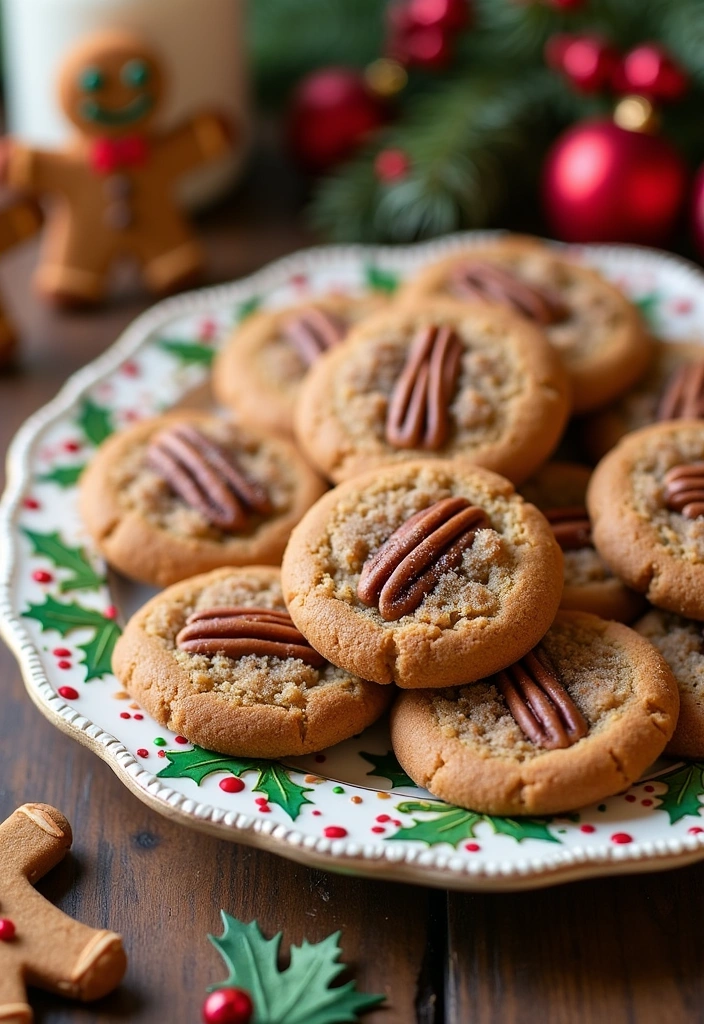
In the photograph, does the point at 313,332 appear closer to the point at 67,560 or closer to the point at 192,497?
the point at 192,497

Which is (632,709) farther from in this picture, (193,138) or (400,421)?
(193,138)

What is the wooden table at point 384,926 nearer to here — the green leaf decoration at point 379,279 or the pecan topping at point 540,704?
the pecan topping at point 540,704

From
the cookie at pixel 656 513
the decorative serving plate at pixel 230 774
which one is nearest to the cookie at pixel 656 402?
the cookie at pixel 656 513

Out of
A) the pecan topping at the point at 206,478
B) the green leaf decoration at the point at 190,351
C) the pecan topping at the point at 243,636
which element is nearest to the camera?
the pecan topping at the point at 243,636

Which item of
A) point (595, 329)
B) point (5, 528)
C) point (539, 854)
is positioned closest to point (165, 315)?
point (5, 528)

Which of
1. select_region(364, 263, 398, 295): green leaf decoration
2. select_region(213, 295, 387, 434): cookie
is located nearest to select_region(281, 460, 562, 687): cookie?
select_region(213, 295, 387, 434): cookie
